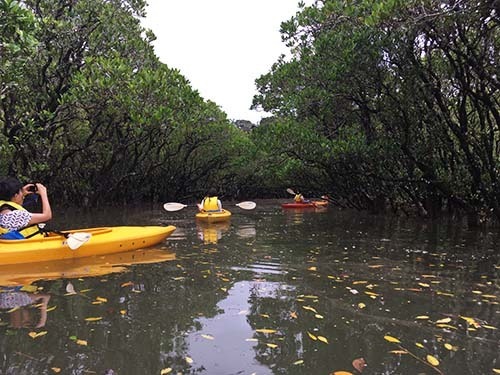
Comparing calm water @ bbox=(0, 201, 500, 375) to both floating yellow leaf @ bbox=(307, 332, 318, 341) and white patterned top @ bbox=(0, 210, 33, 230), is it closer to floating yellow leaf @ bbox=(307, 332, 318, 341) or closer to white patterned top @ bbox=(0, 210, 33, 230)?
floating yellow leaf @ bbox=(307, 332, 318, 341)

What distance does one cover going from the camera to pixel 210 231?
11.0 m

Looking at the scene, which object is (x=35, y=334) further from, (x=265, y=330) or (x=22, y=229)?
(x=22, y=229)

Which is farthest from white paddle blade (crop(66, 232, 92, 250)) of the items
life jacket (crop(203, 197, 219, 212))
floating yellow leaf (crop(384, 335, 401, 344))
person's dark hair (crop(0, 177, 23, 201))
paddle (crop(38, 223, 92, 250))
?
life jacket (crop(203, 197, 219, 212))

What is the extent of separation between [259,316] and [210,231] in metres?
7.06

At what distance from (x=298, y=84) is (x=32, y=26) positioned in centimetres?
840

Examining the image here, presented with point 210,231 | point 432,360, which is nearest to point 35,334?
point 432,360

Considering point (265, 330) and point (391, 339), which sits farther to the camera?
point (265, 330)

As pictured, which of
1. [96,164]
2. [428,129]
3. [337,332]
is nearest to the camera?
[337,332]

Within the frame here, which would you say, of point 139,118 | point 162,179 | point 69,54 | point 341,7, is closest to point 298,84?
point 341,7

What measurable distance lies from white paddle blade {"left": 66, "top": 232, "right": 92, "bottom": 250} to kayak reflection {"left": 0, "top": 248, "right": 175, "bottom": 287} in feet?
0.82

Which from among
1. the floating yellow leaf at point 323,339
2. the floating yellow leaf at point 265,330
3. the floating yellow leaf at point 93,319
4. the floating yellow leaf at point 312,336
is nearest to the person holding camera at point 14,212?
the floating yellow leaf at point 93,319

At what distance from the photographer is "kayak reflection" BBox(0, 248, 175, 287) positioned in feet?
17.6

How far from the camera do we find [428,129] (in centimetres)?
1230

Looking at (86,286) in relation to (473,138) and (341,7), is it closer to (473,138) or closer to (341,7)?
(341,7)
